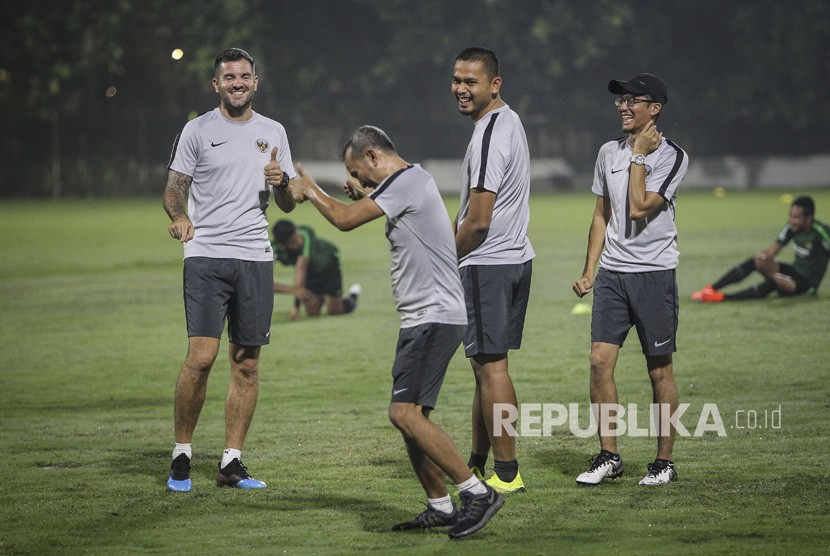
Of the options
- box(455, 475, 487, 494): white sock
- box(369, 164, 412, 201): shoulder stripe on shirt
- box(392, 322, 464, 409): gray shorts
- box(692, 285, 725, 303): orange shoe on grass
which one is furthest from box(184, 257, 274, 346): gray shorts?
box(692, 285, 725, 303): orange shoe on grass

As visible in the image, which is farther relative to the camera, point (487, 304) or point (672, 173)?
point (672, 173)

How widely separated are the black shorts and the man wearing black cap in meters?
8.77

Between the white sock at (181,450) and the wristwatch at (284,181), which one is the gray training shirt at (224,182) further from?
the white sock at (181,450)

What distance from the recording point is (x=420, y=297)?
19.7 feet

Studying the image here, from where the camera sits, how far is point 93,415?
952cm

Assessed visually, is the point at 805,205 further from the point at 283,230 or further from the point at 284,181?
the point at 284,181

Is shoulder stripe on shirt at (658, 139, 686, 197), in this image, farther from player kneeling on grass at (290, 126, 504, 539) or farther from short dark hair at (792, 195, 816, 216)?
short dark hair at (792, 195, 816, 216)

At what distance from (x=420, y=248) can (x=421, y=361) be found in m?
0.50

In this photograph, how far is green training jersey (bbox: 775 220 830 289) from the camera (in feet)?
50.6

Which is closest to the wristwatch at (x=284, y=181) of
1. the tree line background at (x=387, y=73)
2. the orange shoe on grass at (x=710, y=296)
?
the orange shoe on grass at (x=710, y=296)

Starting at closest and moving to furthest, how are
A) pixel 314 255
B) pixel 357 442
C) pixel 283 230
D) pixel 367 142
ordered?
pixel 367 142 < pixel 357 442 < pixel 283 230 < pixel 314 255

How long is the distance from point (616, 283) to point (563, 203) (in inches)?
1323

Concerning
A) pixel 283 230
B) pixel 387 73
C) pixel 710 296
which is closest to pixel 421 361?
pixel 283 230

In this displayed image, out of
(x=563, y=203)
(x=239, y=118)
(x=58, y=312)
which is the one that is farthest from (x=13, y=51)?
(x=239, y=118)
